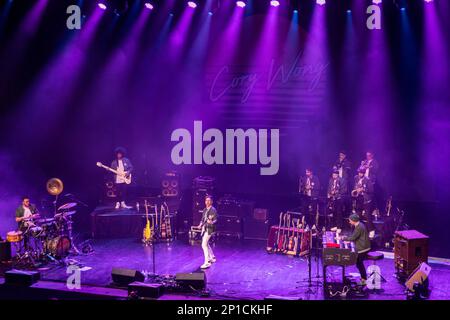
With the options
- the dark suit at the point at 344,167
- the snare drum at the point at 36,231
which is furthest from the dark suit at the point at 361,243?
the snare drum at the point at 36,231

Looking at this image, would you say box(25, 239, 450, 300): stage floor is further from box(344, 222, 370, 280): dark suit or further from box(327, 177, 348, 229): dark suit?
box(327, 177, 348, 229): dark suit

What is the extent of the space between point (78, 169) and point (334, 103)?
7.89m

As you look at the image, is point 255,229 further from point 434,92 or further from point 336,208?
point 434,92

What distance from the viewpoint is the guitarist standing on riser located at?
15.8 m

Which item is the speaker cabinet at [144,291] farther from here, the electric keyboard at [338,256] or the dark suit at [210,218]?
the electric keyboard at [338,256]

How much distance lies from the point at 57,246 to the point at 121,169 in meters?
3.54

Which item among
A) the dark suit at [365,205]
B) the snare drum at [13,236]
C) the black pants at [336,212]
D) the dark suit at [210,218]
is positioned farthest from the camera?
the black pants at [336,212]

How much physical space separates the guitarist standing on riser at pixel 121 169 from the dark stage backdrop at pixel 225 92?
105cm

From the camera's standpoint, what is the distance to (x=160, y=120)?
17.1m

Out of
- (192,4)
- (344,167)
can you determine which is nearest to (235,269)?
(344,167)

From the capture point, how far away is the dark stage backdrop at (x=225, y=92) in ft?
49.5

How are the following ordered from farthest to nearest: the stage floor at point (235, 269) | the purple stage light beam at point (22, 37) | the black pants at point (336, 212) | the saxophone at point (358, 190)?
the purple stage light beam at point (22, 37)
the saxophone at point (358, 190)
the black pants at point (336, 212)
the stage floor at point (235, 269)
